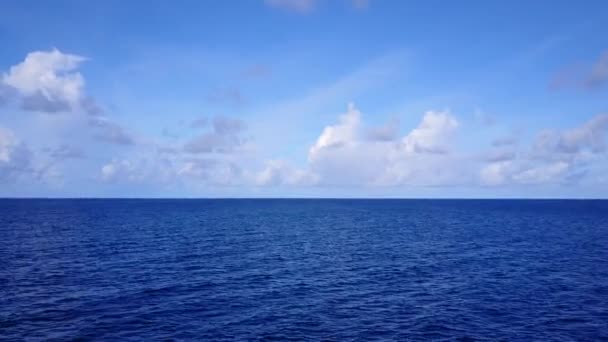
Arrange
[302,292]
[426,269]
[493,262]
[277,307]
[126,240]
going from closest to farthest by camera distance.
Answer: [277,307]
[302,292]
[426,269]
[493,262]
[126,240]

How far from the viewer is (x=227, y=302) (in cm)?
5028

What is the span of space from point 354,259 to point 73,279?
155 feet

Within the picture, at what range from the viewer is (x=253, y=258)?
262 feet

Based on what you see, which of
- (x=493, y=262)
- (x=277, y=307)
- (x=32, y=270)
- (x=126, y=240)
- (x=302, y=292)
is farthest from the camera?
(x=126, y=240)

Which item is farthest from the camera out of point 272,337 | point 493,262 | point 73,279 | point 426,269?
point 493,262

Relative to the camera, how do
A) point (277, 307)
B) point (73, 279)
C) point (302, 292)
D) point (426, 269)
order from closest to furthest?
point (277, 307), point (302, 292), point (73, 279), point (426, 269)

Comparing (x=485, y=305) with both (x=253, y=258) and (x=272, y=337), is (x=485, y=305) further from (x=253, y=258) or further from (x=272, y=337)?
(x=253, y=258)

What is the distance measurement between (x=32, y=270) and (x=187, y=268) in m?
23.4

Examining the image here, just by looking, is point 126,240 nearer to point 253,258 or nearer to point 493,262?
point 253,258

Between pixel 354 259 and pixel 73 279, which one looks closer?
pixel 73 279

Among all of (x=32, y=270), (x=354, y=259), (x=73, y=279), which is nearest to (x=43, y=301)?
(x=73, y=279)

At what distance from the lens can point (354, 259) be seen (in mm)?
80500

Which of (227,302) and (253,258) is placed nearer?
(227,302)

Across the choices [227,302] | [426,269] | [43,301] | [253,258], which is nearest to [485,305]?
[426,269]
